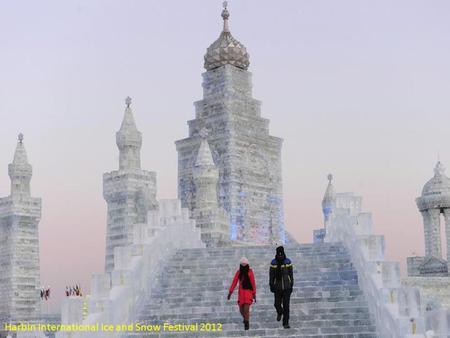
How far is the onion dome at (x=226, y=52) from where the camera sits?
59781mm

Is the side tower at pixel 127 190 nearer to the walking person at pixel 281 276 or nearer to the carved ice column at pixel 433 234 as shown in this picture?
the carved ice column at pixel 433 234

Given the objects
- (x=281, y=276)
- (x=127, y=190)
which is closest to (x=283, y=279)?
(x=281, y=276)

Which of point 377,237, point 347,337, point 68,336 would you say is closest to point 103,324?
point 68,336

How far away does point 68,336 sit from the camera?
682 inches

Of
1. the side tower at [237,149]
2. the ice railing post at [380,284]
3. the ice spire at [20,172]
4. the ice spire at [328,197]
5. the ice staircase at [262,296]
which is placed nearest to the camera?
the ice railing post at [380,284]

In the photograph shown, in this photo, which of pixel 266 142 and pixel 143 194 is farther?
pixel 266 142

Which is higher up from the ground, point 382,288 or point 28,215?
point 28,215

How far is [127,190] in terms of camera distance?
171ft

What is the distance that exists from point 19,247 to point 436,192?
92.6 ft

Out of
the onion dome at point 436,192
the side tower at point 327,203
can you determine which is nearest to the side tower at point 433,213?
the onion dome at point 436,192

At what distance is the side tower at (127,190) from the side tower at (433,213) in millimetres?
19510

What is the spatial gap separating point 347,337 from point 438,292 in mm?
30671

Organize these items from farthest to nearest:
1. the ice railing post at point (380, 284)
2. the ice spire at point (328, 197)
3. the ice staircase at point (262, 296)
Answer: the ice spire at point (328, 197) → the ice staircase at point (262, 296) → the ice railing post at point (380, 284)

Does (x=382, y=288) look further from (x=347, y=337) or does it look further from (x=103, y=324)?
(x=103, y=324)
